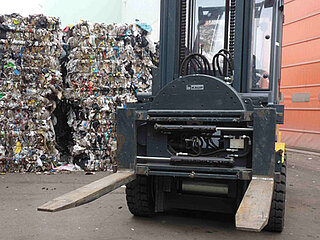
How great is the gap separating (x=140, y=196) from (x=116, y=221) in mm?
365

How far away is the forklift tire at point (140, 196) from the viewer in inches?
161

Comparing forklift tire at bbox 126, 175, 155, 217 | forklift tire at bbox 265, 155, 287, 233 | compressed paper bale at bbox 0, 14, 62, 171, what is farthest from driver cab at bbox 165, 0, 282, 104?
compressed paper bale at bbox 0, 14, 62, 171

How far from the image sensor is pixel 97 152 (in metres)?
7.14

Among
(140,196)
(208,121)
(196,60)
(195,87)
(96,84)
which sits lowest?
(140,196)

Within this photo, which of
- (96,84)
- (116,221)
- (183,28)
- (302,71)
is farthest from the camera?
(302,71)

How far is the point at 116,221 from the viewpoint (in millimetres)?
4113

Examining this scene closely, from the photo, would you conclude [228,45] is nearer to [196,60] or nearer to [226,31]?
[226,31]

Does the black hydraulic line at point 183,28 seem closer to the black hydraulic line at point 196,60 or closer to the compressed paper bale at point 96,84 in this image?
the black hydraulic line at point 196,60

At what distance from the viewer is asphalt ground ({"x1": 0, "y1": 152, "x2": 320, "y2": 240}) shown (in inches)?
145

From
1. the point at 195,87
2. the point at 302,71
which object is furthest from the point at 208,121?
the point at 302,71

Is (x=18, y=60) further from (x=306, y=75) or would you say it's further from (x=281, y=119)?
(x=306, y=75)

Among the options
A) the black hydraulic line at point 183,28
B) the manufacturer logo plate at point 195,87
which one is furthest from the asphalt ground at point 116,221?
the black hydraulic line at point 183,28

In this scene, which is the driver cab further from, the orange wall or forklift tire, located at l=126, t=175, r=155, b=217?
the orange wall

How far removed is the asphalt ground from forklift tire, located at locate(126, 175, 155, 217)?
99mm
